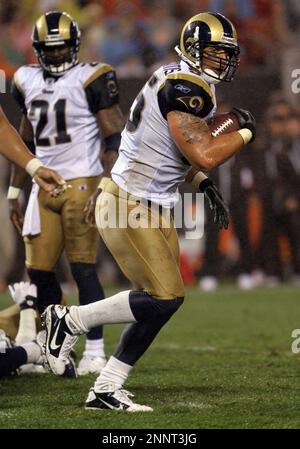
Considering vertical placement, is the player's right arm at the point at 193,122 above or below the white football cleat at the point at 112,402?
above

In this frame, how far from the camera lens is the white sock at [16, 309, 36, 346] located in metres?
5.10

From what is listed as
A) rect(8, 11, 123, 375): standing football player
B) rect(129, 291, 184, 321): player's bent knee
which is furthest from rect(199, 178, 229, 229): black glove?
rect(8, 11, 123, 375): standing football player

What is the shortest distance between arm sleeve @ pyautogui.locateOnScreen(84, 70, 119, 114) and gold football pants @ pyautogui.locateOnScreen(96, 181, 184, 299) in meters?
1.12

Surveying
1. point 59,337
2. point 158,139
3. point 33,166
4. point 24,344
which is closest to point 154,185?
point 158,139

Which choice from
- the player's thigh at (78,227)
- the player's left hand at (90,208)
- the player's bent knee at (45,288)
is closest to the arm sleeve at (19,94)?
the player's thigh at (78,227)

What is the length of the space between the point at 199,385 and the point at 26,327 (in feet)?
3.14

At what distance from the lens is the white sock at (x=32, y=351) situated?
4.79m

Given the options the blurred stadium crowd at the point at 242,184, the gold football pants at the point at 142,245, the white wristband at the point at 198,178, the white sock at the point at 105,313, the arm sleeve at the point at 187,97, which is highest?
the arm sleeve at the point at 187,97

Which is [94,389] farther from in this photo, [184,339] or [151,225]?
[184,339]

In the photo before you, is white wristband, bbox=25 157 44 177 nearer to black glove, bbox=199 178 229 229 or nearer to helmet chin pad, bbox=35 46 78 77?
black glove, bbox=199 178 229 229

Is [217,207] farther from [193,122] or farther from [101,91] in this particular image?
[101,91]

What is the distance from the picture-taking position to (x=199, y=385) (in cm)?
470

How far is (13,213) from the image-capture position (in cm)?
555

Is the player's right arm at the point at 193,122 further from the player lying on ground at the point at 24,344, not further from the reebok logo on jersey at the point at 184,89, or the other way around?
the player lying on ground at the point at 24,344
